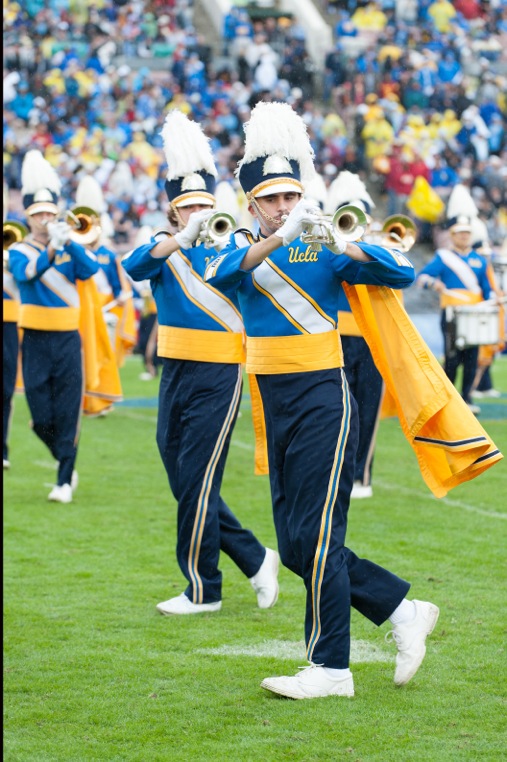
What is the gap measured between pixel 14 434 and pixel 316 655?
8287 mm

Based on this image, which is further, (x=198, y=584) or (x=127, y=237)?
(x=127, y=237)

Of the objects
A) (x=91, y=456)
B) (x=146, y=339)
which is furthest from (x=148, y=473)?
(x=146, y=339)

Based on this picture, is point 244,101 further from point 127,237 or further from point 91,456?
point 91,456

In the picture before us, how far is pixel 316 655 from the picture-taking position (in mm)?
4582

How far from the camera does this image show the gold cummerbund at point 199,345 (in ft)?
19.5

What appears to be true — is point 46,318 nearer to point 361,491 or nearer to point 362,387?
point 362,387

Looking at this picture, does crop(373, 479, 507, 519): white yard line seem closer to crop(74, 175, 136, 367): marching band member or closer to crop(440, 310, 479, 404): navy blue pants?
crop(74, 175, 136, 367): marching band member

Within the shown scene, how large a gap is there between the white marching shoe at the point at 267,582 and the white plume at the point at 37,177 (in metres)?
3.92

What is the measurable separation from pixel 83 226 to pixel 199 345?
285cm

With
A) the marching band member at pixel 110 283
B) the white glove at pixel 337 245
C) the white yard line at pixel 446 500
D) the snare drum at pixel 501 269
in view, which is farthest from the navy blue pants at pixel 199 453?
the snare drum at pixel 501 269

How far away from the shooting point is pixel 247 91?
85.3ft

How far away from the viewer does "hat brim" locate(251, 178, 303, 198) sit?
183 inches

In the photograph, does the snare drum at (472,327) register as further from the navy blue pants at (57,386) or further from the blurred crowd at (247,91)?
the blurred crowd at (247,91)

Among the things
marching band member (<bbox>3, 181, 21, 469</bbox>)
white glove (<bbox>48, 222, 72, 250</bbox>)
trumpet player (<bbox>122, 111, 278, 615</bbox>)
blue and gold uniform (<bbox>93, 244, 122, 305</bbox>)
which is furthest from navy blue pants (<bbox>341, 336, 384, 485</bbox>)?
blue and gold uniform (<bbox>93, 244, 122, 305</bbox>)
